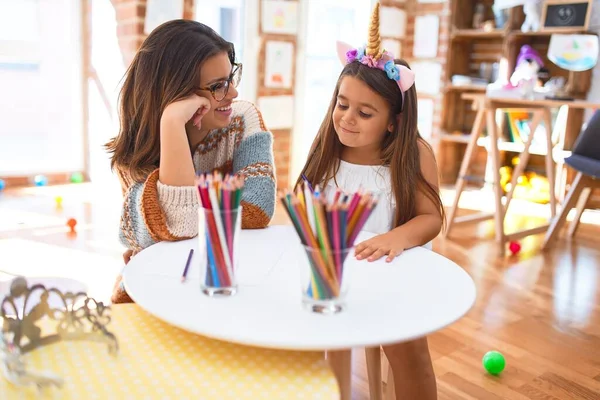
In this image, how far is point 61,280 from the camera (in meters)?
2.28

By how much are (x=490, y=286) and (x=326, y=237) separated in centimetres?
194

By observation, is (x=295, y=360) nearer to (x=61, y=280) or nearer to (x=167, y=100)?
(x=167, y=100)

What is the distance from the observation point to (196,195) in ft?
3.69

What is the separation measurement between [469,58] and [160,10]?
2783 mm

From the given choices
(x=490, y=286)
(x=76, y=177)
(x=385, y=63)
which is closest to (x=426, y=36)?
(x=490, y=286)

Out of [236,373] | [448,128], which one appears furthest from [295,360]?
[448,128]

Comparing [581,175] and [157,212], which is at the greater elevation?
[157,212]

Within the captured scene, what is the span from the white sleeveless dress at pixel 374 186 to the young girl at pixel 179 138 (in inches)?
8.4

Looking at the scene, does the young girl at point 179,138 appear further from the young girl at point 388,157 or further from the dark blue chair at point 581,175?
the dark blue chair at point 581,175

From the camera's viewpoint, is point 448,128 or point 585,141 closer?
point 585,141

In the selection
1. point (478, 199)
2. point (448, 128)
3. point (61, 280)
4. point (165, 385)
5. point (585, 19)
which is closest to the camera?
point (165, 385)

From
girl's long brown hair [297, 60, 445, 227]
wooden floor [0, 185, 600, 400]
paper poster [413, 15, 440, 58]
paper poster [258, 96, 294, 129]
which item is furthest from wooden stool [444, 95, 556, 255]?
paper poster [413, 15, 440, 58]

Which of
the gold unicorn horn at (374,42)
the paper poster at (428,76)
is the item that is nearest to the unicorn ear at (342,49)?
the gold unicorn horn at (374,42)

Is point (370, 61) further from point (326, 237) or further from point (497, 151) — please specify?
point (497, 151)
